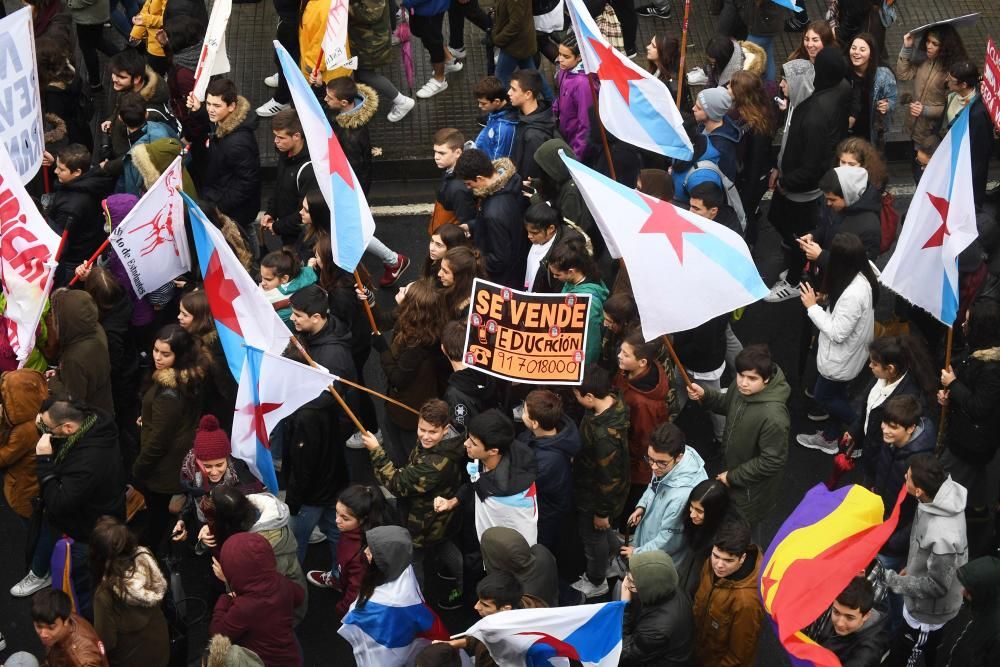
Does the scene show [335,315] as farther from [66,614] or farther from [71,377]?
[66,614]

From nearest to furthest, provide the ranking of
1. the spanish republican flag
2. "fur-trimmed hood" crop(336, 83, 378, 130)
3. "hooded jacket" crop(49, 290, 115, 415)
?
the spanish republican flag
"hooded jacket" crop(49, 290, 115, 415)
"fur-trimmed hood" crop(336, 83, 378, 130)

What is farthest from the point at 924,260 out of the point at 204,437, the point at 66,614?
the point at 66,614

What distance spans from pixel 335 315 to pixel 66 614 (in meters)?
3.01

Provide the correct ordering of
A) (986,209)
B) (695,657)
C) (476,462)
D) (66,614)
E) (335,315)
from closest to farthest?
(66,614) < (695,657) < (476,462) < (335,315) < (986,209)

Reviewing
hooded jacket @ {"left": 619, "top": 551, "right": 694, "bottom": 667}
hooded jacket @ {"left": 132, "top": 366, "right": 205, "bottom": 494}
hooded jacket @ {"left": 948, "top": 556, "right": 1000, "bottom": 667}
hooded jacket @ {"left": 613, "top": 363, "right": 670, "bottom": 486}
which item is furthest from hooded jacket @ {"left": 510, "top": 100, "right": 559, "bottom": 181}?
hooded jacket @ {"left": 948, "top": 556, "right": 1000, "bottom": 667}

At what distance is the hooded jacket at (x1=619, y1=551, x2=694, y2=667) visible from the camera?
6.30 metres

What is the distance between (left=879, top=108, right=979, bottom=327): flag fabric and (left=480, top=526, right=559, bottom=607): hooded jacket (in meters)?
2.73

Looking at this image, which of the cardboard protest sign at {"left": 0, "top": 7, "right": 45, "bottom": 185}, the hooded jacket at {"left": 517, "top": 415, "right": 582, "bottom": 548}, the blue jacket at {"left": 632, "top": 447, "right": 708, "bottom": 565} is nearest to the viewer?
the blue jacket at {"left": 632, "top": 447, "right": 708, "bottom": 565}

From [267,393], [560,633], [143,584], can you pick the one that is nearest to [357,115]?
[267,393]

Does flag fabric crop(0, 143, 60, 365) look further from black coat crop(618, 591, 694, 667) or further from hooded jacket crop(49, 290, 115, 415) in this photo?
black coat crop(618, 591, 694, 667)

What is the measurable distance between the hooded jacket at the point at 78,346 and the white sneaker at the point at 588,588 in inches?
119

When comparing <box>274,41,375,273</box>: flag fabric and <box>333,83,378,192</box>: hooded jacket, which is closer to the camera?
<box>274,41,375,273</box>: flag fabric

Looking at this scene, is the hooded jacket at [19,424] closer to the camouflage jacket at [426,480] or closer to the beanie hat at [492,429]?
the camouflage jacket at [426,480]

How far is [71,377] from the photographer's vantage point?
804 cm
